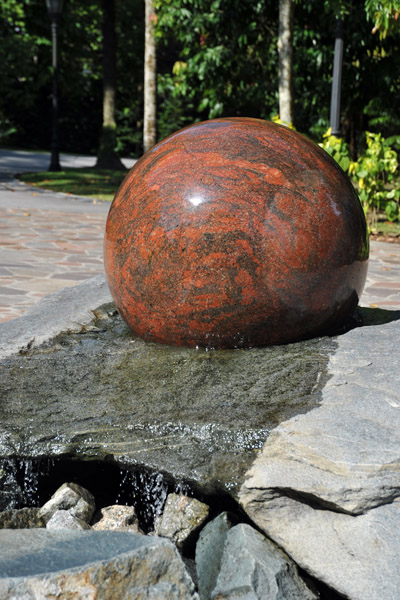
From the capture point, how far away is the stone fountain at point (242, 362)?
9.21 feet

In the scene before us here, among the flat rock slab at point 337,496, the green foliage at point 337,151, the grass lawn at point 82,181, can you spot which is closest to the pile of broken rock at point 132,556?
the flat rock slab at point 337,496

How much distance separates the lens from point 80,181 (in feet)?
63.2

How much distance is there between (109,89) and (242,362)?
21.2 m

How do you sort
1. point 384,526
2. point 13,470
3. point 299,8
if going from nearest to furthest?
point 384,526, point 13,470, point 299,8

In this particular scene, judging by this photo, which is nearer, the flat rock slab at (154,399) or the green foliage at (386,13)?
the flat rock slab at (154,399)

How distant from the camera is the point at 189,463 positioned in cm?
309

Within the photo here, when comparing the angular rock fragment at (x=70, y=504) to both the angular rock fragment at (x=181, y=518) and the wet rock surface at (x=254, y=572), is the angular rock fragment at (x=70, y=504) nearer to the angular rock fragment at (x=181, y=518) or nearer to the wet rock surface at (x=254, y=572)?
the angular rock fragment at (x=181, y=518)

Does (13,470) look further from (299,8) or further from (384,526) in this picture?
(299,8)

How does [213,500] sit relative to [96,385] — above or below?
below

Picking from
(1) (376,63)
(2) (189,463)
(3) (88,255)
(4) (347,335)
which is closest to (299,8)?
(1) (376,63)

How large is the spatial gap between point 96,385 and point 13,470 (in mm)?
673

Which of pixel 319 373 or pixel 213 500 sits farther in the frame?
pixel 319 373

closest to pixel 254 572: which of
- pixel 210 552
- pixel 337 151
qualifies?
pixel 210 552

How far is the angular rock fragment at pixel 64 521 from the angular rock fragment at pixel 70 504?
0.06 metres
